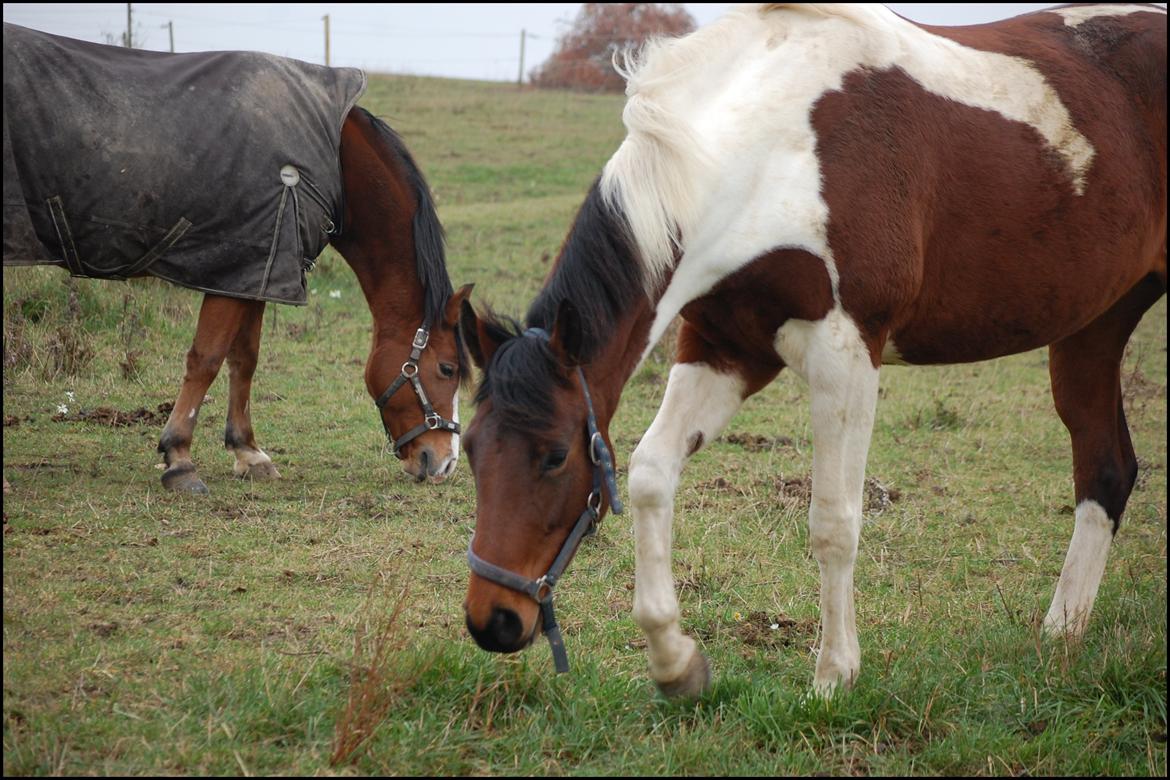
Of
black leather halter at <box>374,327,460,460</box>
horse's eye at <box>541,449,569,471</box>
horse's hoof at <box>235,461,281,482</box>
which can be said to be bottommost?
horse's hoof at <box>235,461,281,482</box>

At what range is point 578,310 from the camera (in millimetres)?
2732

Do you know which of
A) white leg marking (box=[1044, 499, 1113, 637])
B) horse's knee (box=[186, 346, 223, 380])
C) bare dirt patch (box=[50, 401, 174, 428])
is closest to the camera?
white leg marking (box=[1044, 499, 1113, 637])

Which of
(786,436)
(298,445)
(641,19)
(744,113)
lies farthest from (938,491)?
(641,19)

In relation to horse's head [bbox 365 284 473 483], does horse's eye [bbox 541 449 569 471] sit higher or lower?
higher

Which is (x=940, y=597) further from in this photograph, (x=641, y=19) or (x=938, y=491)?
(x=641, y=19)

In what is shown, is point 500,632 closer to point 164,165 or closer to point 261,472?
point 261,472

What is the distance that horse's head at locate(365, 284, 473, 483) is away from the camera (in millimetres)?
5164

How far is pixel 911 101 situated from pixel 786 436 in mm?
3403

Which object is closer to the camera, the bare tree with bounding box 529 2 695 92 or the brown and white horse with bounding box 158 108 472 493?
the brown and white horse with bounding box 158 108 472 493

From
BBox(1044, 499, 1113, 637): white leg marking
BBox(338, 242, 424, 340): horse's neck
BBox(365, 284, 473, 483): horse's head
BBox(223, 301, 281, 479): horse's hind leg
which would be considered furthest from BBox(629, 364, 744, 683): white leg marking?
BBox(223, 301, 281, 479): horse's hind leg

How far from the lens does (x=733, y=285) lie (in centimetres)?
299

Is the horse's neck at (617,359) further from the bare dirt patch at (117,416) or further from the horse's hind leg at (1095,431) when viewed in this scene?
the bare dirt patch at (117,416)

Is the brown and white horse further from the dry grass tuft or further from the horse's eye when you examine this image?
the horse's eye

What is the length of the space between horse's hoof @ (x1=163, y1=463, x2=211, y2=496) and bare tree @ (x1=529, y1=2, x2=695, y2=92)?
982 inches
